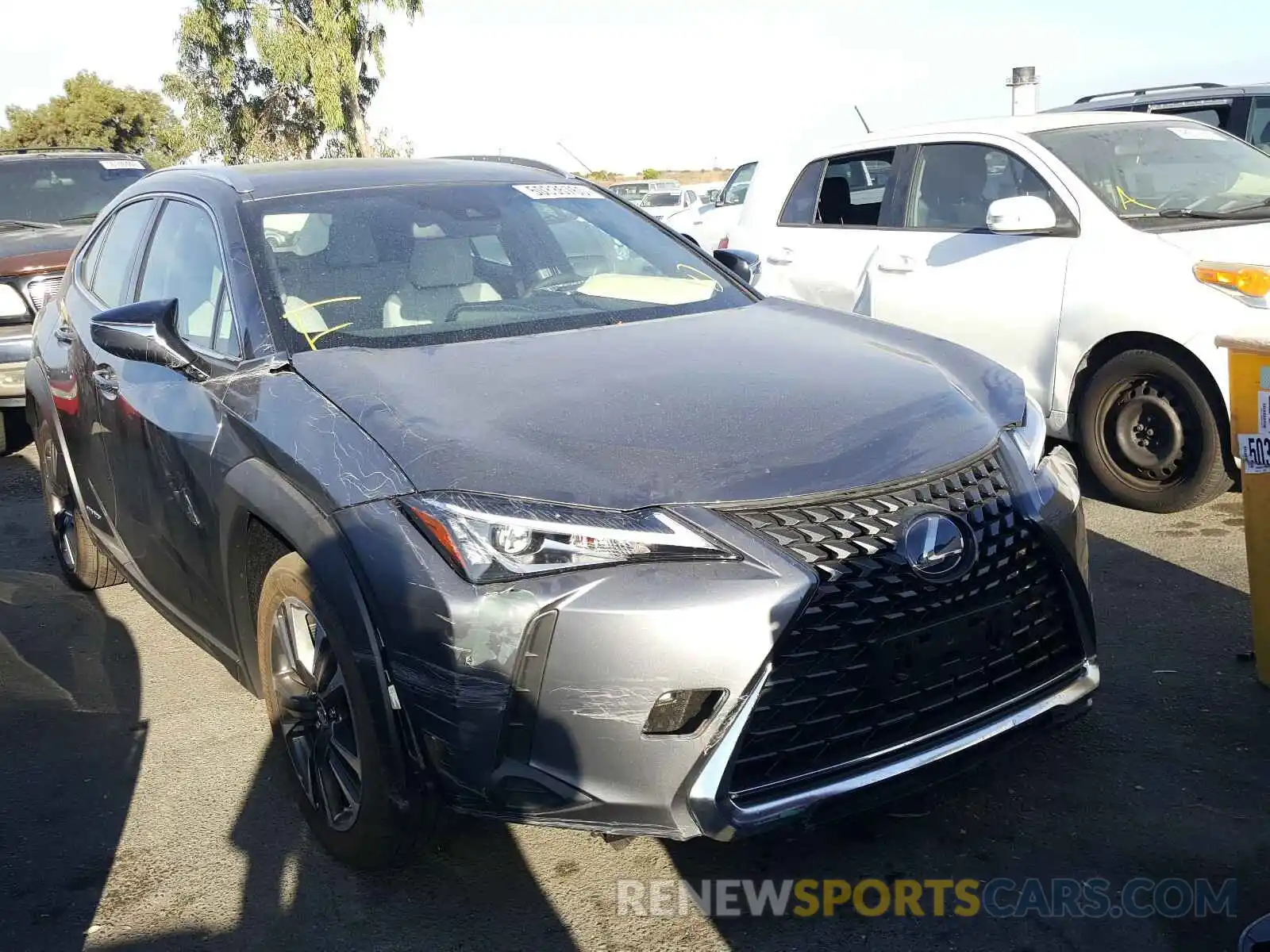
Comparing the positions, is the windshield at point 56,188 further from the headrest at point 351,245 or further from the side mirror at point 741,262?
the headrest at point 351,245

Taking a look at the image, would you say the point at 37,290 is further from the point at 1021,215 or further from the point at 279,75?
the point at 279,75

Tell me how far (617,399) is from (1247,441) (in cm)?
187

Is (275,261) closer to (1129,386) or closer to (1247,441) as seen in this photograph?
(1247,441)

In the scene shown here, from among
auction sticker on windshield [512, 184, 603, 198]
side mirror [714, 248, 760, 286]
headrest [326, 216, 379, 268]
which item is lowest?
side mirror [714, 248, 760, 286]

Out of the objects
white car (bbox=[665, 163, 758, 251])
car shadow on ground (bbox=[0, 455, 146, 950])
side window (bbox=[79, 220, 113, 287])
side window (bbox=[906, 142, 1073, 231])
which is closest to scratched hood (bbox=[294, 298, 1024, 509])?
car shadow on ground (bbox=[0, 455, 146, 950])

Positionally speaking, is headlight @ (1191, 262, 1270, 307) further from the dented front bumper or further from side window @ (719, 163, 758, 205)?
side window @ (719, 163, 758, 205)

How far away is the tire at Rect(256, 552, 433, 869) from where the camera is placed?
2.71 m

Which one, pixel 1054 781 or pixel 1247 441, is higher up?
pixel 1247 441

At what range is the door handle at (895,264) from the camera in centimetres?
639

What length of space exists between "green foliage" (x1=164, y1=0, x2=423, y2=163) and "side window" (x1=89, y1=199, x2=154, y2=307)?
30777mm

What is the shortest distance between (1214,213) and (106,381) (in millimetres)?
4685

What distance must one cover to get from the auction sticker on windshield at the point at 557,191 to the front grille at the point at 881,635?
2065 mm

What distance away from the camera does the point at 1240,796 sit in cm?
311

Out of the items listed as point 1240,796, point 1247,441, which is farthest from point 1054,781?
point 1247,441
